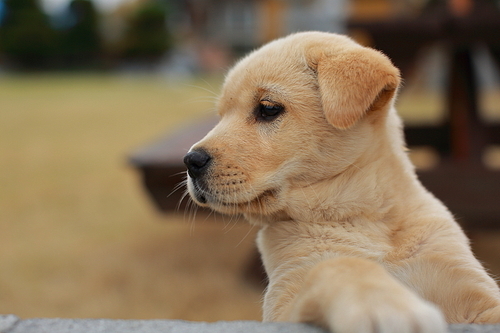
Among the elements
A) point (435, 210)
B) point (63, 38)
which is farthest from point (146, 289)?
point (63, 38)

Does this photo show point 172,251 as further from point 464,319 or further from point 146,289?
point 464,319

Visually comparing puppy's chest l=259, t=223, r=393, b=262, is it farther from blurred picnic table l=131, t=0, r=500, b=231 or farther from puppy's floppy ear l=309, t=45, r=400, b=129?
blurred picnic table l=131, t=0, r=500, b=231

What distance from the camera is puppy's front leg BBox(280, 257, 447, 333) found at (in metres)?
1.28

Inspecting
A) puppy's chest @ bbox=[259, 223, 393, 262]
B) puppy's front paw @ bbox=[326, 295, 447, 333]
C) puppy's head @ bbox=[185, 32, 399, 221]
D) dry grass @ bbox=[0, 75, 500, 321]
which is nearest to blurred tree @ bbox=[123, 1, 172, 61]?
dry grass @ bbox=[0, 75, 500, 321]

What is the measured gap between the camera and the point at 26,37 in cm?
3200

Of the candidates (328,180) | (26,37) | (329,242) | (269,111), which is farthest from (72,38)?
(329,242)

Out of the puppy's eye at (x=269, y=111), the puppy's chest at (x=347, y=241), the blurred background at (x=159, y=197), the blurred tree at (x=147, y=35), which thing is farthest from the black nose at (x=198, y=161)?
the blurred tree at (x=147, y=35)

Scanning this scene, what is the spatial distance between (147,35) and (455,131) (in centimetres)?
3156

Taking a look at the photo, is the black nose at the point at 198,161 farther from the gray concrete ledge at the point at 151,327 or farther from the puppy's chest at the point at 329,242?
the gray concrete ledge at the point at 151,327

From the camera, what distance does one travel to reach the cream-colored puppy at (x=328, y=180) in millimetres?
1782

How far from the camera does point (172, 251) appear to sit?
561 centimetres

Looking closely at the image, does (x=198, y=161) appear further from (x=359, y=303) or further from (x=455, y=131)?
(x=455, y=131)

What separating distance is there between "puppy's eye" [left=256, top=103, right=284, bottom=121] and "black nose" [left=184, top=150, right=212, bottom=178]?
0.91 ft

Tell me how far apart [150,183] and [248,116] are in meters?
2.19
